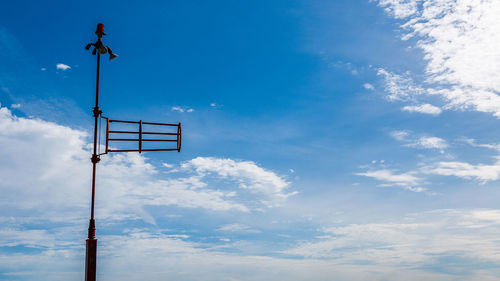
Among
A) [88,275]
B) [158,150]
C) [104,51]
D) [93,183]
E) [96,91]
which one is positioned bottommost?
[88,275]

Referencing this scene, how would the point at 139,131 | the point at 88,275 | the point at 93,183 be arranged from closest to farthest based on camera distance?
the point at 88,275, the point at 93,183, the point at 139,131

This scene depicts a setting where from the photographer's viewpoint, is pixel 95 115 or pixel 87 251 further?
pixel 95 115

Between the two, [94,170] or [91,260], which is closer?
[91,260]

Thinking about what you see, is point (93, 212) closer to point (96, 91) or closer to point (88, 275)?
point (88, 275)

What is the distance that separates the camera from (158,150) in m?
21.0

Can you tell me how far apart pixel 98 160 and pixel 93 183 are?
1.16m

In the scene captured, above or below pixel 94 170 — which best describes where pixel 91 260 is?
below

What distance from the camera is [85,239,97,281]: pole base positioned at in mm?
17344

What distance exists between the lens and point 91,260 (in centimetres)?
1752

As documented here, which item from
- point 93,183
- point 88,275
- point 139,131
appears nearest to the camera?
point 88,275

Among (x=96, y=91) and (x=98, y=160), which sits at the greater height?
(x=96, y=91)

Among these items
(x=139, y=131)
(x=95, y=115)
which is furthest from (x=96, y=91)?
(x=139, y=131)

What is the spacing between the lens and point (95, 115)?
63.0 ft

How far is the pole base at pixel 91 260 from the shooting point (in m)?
17.3
